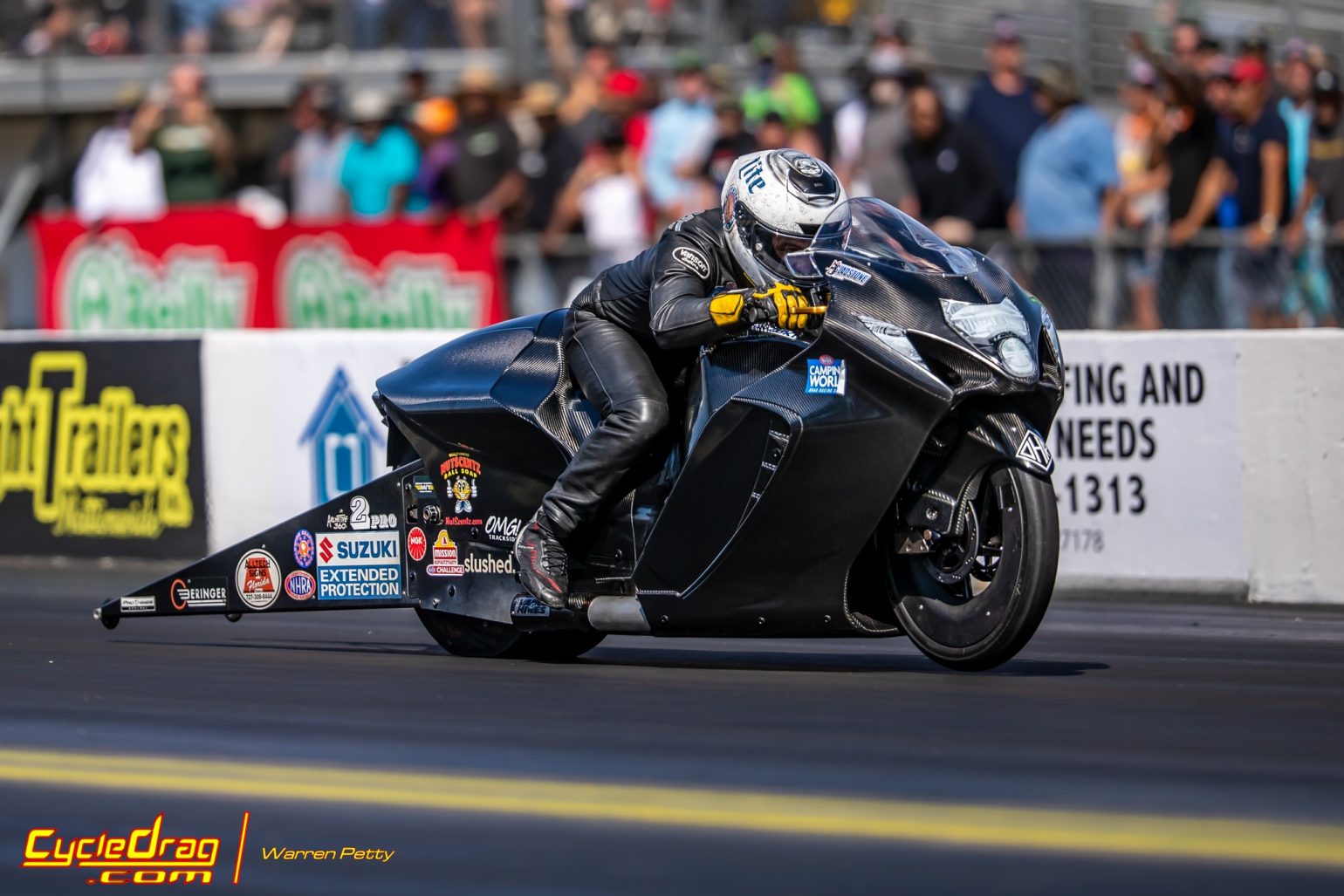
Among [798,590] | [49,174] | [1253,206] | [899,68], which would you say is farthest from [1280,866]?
[49,174]

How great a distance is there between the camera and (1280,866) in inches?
181

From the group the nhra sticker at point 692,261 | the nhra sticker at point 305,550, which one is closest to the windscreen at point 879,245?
the nhra sticker at point 692,261

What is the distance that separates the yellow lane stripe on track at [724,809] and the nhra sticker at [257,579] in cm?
240

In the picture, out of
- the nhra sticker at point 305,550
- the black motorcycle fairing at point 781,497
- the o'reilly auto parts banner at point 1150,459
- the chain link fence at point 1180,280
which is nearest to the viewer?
the black motorcycle fairing at point 781,497

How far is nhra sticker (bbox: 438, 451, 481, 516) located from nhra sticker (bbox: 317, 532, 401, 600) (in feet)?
1.00

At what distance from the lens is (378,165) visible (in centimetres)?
1681

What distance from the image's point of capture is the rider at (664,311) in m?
7.46

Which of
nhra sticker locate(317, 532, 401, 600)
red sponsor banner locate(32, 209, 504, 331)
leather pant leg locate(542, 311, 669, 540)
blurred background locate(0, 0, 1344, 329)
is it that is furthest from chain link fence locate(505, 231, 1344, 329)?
nhra sticker locate(317, 532, 401, 600)

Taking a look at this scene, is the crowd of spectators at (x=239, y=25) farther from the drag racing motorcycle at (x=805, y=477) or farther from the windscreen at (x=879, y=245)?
the windscreen at (x=879, y=245)

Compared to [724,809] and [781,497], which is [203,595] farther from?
[724,809]

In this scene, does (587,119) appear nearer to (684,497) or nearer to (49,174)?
(49,174)

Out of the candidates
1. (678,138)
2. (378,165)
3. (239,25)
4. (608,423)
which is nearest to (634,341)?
(608,423)

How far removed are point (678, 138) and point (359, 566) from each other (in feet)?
26.0

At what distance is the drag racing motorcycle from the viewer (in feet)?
22.9
